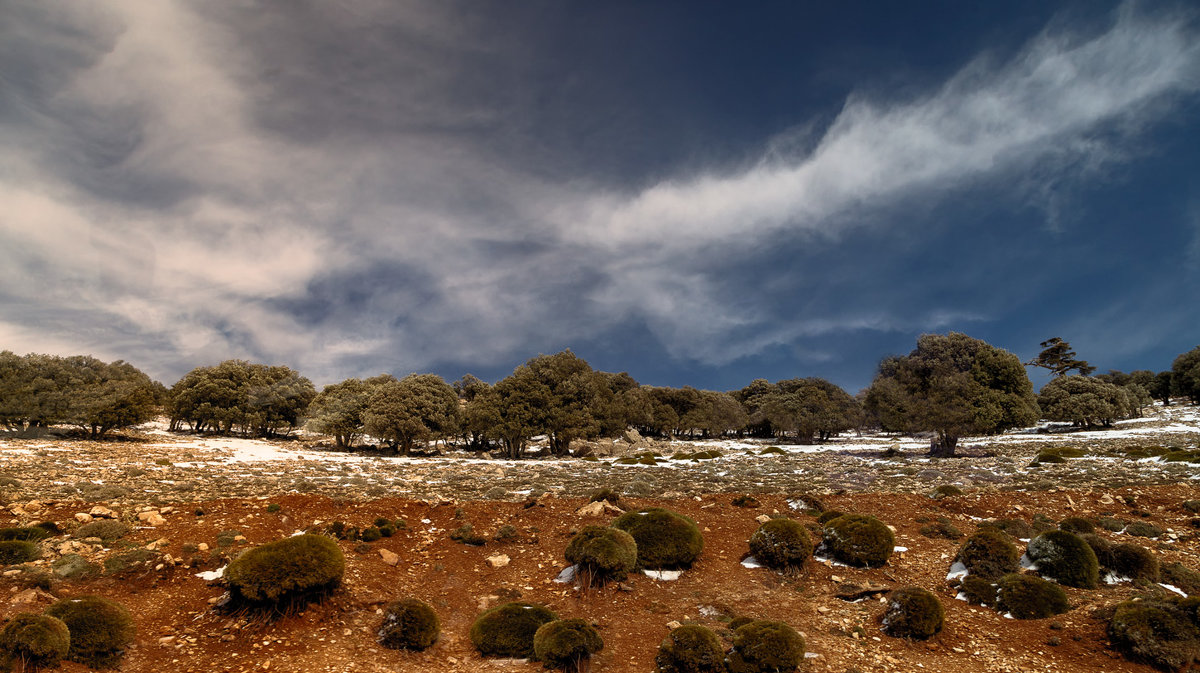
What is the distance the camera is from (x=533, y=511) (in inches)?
793

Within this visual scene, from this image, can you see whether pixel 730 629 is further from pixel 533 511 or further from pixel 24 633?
pixel 24 633

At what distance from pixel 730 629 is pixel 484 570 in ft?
24.2

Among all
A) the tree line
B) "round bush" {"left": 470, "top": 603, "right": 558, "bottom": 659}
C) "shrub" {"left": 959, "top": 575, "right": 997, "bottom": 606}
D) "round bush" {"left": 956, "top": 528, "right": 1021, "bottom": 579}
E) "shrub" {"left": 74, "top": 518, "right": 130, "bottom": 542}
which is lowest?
"round bush" {"left": 470, "top": 603, "right": 558, "bottom": 659}

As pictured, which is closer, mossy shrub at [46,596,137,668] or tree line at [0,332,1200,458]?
mossy shrub at [46,596,137,668]

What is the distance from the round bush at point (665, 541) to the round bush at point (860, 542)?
3996 mm

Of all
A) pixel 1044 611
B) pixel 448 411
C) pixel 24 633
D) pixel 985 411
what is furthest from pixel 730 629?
pixel 448 411

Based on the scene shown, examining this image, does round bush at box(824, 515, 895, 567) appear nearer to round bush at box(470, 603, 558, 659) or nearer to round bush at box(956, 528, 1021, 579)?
round bush at box(956, 528, 1021, 579)

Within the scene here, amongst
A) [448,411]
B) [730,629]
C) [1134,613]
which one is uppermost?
[448,411]

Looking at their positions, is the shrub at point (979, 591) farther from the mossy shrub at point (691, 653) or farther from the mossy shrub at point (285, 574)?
the mossy shrub at point (285, 574)

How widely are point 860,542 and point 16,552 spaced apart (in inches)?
849

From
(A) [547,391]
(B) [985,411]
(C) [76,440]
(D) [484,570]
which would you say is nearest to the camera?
(D) [484,570]

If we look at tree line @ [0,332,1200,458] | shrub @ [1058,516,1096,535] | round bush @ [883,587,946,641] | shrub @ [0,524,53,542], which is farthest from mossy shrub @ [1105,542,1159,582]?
tree line @ [0,332,1200,458]

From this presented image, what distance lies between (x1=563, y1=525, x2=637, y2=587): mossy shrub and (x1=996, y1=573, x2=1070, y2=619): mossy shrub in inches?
348

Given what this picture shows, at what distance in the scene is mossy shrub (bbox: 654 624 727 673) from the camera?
9.62 meters
